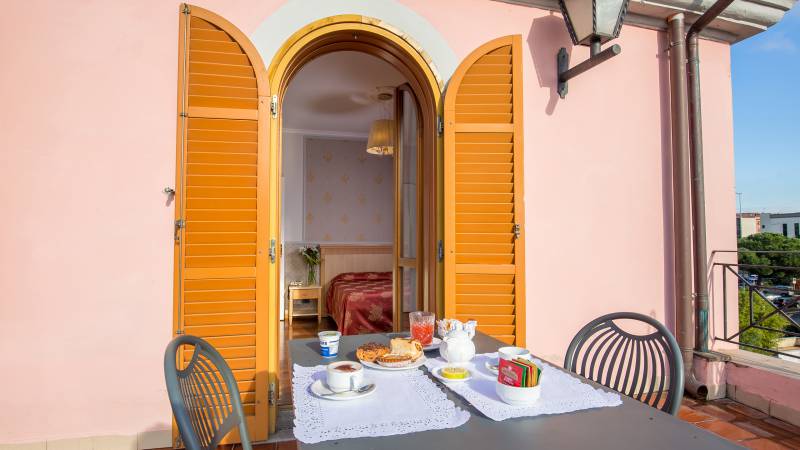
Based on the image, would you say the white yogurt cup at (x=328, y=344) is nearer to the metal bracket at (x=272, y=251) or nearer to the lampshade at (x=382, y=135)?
the metal bracket at (x=272, y=251)

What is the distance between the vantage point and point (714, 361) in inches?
113

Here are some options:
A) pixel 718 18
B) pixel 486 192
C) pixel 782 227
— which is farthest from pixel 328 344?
pixel 782 227

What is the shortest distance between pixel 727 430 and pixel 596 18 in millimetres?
2403

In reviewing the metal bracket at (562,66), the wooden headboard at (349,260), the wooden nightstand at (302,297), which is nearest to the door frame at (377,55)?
the metal bracket at (562,66)

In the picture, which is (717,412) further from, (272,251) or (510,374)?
(272,251)

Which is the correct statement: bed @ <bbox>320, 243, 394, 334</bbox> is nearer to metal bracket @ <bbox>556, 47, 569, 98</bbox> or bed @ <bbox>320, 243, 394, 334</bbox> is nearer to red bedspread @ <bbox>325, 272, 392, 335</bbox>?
red bedspread @ <bbox>325, 272, 392, 335</bbox>

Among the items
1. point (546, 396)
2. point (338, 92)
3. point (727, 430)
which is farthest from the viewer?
point (338, 92)

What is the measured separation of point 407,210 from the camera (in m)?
3.30

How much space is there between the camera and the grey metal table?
0.81 m

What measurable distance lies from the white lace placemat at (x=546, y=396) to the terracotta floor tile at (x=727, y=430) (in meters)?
1.87

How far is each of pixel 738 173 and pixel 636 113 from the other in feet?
2.76

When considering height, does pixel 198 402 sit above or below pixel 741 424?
above

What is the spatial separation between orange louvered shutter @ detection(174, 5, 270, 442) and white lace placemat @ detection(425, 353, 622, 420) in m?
1.35

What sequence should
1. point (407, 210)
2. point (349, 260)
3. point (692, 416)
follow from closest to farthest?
point (692, 416)
point (407, 210)
point (349, 260)
